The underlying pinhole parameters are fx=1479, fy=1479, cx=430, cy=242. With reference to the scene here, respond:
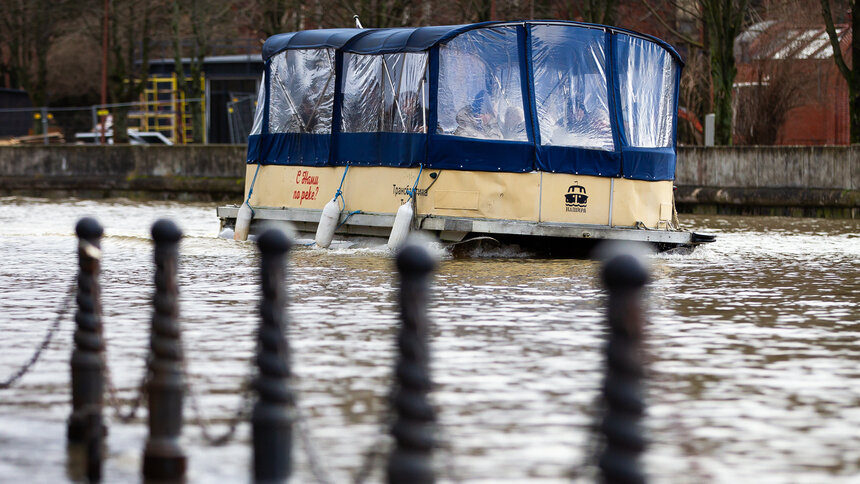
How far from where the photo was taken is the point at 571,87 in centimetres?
1817

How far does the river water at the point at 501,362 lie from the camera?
21.1 ft

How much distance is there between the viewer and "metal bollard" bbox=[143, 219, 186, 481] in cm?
582

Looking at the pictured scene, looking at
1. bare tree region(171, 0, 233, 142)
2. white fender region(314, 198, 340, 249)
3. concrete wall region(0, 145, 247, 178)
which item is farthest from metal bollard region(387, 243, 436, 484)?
bare tree region(171, 0, 233, 142)

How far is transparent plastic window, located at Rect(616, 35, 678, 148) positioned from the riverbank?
35.6 feet

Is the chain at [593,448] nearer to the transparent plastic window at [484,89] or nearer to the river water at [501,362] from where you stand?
the river water at [501,362]

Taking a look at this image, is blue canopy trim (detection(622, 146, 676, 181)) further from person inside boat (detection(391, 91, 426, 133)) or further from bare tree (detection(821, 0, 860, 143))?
bare tree (detection(821, 0, 860, 143))

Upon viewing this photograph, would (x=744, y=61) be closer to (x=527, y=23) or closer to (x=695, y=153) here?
(x=695, y=153)

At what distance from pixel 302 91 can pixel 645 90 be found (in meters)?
4.75

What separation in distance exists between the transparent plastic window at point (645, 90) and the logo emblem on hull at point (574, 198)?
100 centimetres

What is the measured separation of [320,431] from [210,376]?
5.52 ft

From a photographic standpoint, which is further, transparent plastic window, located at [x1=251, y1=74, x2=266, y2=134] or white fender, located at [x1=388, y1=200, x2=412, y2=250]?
transparent plastic window, located at [x1=251, y1=74, x2=266, y2=134]

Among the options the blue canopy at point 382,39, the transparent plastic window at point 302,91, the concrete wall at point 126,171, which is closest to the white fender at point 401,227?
the blue canopy at point 382,39

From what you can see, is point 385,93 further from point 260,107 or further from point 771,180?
point 771,180

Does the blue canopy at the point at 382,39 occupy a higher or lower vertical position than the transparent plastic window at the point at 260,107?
higher
